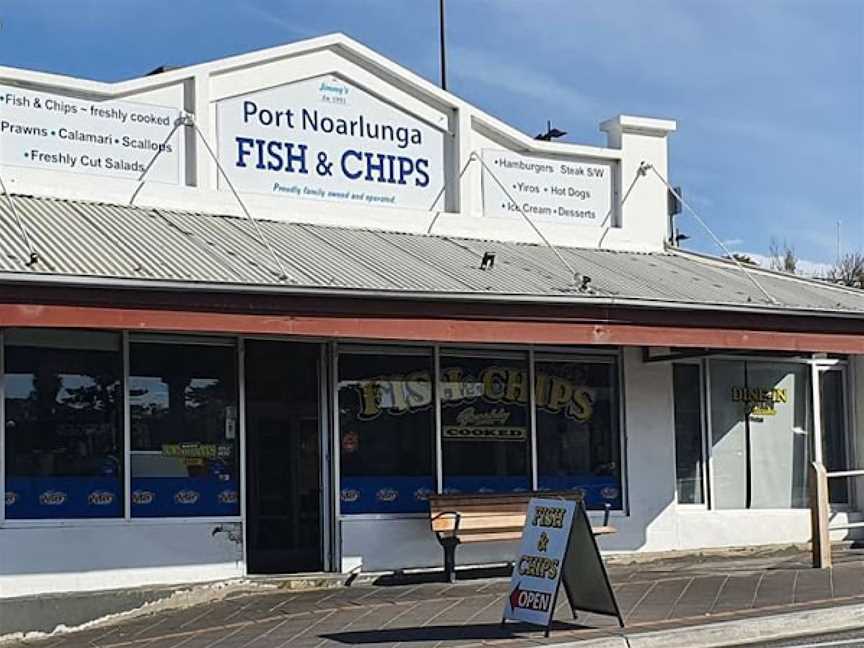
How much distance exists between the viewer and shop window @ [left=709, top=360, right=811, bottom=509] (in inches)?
695

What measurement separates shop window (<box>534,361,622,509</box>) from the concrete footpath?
1539 mm

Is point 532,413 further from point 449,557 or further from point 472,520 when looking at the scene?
point 449,557

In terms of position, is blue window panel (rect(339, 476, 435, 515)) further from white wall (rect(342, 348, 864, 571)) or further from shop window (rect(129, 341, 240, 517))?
white wall (rect(342, 348, 864, 571))

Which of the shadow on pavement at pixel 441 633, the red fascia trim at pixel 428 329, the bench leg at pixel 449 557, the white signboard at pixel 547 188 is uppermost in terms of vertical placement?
the white signboard at pixel 547 188

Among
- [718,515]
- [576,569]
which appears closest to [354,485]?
[576,569]

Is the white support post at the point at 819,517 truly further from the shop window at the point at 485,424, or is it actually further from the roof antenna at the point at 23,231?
the roof antenna at the point at 23,231

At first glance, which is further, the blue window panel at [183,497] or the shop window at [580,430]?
the shop window at [580,430]

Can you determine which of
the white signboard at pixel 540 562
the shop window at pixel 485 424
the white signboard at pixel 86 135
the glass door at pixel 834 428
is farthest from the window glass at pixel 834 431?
the white signboard at pixel 86 135

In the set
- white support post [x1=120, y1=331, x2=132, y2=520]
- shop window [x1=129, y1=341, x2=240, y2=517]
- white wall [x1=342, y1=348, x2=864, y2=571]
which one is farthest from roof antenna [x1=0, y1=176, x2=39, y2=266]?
white wall [x1=342, y1=348, x2=864, y2=571]

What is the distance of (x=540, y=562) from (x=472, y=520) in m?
3.52

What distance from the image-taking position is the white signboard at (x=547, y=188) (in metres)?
17.1

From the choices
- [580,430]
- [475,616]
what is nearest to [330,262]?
[475,616]

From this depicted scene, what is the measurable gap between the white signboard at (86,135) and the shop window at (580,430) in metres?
5.12

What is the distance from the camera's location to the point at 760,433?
1803cm
